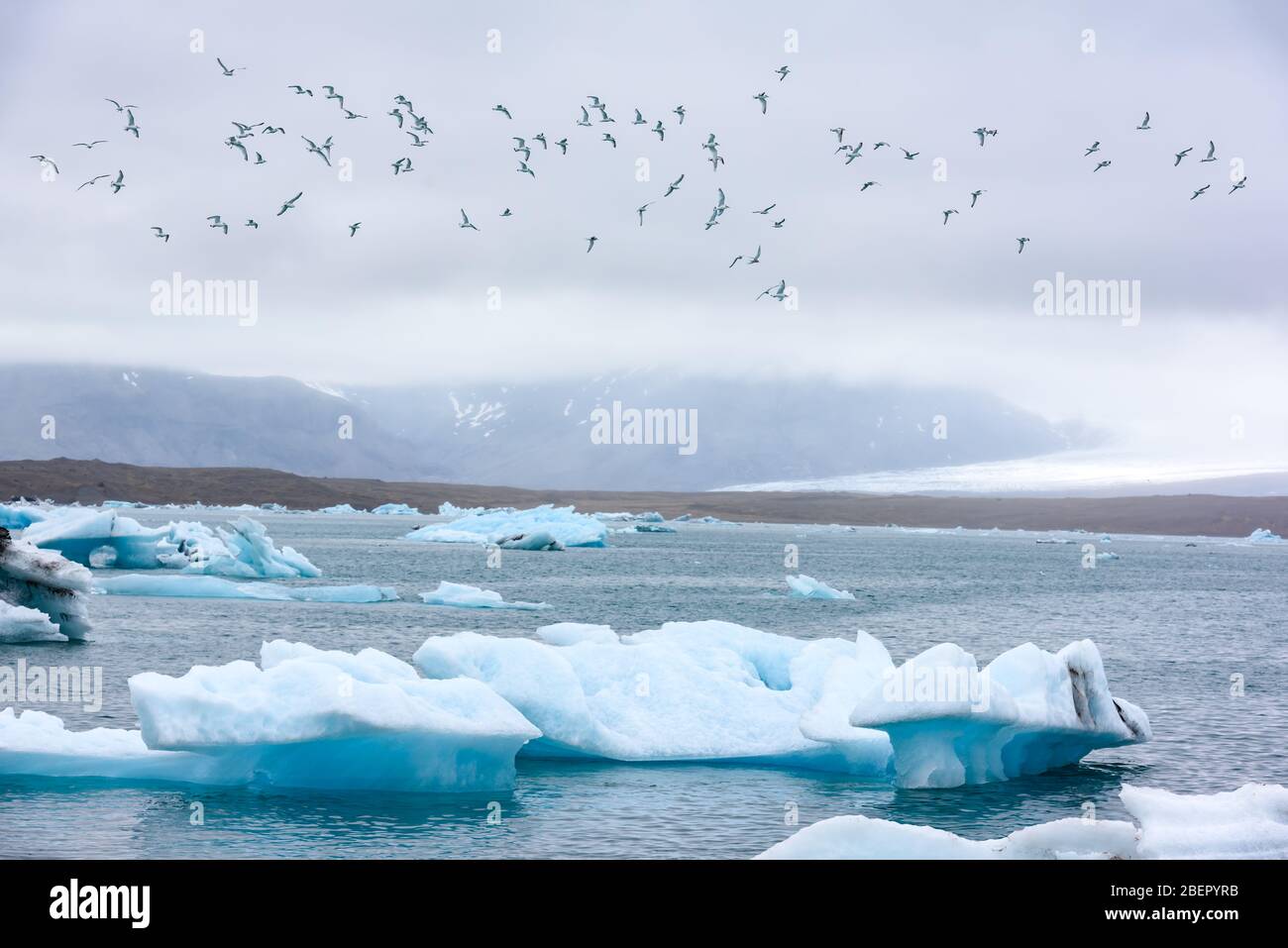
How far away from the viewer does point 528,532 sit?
87875 mm

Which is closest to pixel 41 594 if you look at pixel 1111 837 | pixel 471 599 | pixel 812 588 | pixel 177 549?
pixel 471 599

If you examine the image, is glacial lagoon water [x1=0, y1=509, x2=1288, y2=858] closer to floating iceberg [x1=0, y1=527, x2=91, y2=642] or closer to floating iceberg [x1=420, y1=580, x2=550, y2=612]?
floating iceberg [x1=0, y1=527, x2=91, y2=642]

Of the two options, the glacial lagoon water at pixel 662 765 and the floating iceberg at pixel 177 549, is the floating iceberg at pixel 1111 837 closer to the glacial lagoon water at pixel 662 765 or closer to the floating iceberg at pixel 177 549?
the glacial lagoon water at pixel 662 765

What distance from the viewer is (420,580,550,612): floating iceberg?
130 feet

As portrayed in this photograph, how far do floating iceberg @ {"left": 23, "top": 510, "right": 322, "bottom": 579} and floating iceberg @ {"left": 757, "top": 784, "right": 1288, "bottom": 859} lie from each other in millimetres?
35498

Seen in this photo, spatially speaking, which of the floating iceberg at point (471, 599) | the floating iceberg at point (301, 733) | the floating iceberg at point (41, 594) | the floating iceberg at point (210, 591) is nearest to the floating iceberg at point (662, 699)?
the floating iceberg at point (301, 733)

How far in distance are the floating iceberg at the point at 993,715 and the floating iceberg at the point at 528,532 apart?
62.7 meters

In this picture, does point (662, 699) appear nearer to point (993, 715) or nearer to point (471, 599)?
point (993, 715)

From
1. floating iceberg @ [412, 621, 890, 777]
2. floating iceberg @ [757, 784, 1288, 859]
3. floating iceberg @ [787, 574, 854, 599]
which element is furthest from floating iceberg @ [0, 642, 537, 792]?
floating iceberg @ [787, 574, 854, 599]

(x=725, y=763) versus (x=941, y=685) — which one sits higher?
(x=941, y=685)
